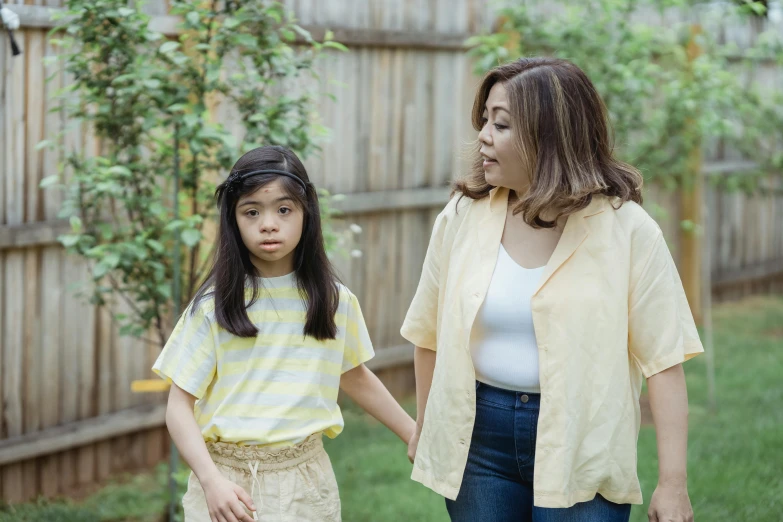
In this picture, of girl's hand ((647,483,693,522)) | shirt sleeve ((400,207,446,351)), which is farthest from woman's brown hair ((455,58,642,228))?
girl's hand ((647,483,693,522))

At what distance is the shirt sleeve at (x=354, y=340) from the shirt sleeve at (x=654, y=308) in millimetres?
692

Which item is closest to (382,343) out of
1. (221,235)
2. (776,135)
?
(221,235)

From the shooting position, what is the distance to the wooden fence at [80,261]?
173 inches

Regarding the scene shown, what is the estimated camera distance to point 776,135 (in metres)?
8.82

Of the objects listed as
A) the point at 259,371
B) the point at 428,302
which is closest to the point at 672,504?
the point at 428,302

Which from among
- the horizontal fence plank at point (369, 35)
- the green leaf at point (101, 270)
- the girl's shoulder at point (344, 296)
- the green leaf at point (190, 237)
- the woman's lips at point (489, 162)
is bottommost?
the green leaf at point (101, 270)

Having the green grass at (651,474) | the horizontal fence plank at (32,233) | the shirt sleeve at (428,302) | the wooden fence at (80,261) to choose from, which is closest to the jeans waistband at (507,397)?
the shirt sleeve at (428,302)

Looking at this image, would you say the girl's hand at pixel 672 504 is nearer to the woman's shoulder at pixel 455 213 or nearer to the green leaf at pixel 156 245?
the woman's shoulder at pixel 455 213

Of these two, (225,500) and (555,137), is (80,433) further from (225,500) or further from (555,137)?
(555,137)

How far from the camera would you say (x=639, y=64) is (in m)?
5.96

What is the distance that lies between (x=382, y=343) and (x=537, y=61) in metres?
3.99

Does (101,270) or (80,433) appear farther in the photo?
(80,433)

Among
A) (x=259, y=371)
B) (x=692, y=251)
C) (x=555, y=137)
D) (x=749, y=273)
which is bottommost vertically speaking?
(x=749, y=273)

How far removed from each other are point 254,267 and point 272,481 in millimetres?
509
